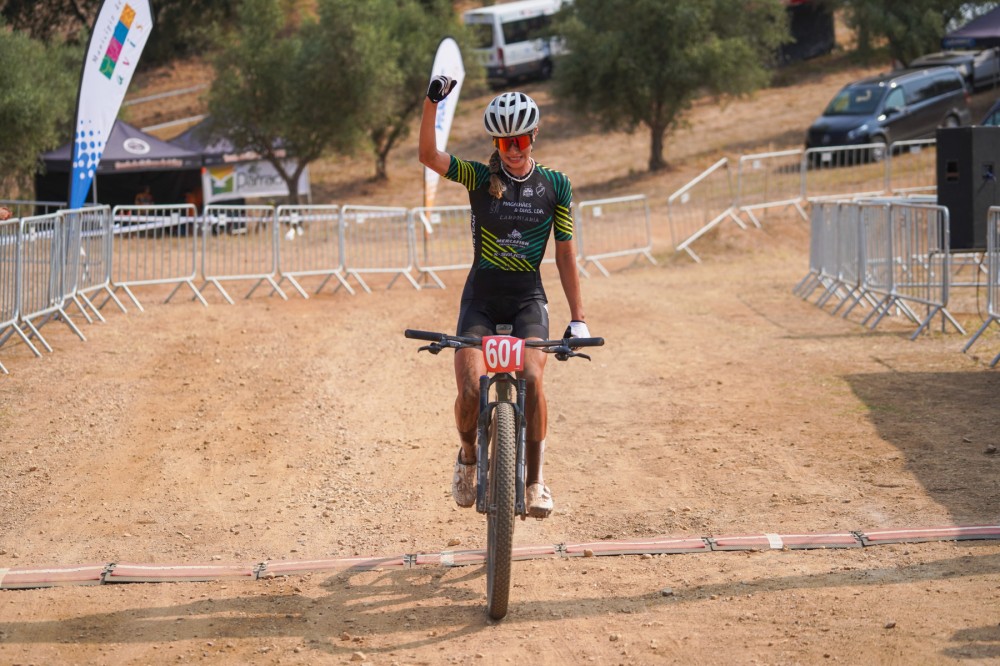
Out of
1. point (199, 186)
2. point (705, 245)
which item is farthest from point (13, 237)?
point (199, 186)

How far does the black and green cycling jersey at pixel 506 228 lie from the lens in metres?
6.07

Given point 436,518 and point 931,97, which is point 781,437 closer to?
point 436,518

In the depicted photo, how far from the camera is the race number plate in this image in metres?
5.52

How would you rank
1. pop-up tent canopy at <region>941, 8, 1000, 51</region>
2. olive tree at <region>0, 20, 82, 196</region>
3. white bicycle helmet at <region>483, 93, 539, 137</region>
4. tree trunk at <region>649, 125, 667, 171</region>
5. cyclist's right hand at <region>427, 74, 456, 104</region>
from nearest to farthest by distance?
cyclist's right hand at <region>427, 74, 456, 104</region> < white bicycle helmet at <region>483, 93, 539, 137</region> < olive tree at <region>0, 20, 82, 196</region> < pop-up tent canopy at <region>941, 8, 1000, 51</region> < tree trunk at <region>649, 125, 667, 171</region>

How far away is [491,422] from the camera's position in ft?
18.6

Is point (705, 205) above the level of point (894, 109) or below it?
below

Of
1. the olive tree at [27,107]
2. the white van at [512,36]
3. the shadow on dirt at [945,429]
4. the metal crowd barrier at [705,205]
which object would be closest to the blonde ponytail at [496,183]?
the shadow on dirt at [945,429]

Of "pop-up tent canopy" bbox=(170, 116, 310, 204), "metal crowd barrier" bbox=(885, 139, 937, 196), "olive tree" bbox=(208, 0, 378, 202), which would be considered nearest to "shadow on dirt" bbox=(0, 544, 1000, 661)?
"metal crowd barrier" bbox=(885, 139, 937, 196)

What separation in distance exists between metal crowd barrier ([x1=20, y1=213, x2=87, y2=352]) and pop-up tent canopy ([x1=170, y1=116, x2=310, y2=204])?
46.4 ft

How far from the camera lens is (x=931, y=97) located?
96.4ft

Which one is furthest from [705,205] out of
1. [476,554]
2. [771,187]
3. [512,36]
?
[512,36]

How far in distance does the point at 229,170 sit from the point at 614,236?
10.6 meters

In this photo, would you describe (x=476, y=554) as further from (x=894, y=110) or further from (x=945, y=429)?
(x=894, y=110)

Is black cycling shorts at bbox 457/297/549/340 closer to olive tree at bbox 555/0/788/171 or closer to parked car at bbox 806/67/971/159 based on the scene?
parked car at bbox 806/67/971/159
